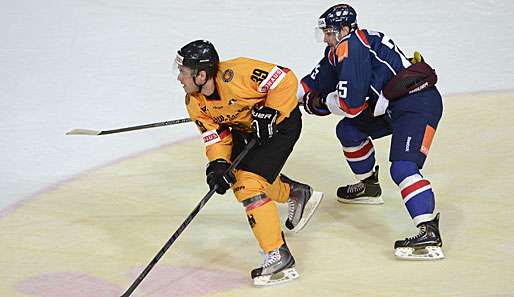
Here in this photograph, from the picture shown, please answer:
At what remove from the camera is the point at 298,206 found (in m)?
4.84

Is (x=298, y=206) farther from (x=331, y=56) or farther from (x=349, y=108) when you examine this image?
(x=331, y=56)

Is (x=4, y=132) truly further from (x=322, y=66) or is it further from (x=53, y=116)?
(x=322, y=66)

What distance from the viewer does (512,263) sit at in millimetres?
4328

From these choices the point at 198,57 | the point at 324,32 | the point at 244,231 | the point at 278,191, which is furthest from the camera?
the point at 244,231

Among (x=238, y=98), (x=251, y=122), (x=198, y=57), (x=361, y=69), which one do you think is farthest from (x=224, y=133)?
(x=361, y=69)

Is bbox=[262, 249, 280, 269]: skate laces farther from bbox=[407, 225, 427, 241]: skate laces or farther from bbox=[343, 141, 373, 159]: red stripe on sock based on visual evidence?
bbox=[343, 141, 373, 159]: red stripe on sock

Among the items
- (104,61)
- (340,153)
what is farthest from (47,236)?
(104,61)

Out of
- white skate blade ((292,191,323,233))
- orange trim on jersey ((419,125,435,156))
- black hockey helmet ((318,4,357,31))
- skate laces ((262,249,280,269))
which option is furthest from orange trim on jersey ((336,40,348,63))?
skate laces ((262,249,280,269))

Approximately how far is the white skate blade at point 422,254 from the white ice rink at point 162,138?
5 cm

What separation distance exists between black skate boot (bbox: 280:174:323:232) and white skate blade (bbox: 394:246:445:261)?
1.99 ft


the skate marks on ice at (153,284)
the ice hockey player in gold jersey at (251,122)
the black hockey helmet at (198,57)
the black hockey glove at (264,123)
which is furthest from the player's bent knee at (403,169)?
the black hockey helmet at (198,57)

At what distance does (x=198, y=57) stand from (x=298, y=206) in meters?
0.99

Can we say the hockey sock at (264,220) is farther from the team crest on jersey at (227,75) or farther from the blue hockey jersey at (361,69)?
the blue hockey jersey at (361,69)

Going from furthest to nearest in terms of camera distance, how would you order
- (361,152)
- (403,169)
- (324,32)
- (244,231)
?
1. (361,152)
2. (244,231)
3. (324,32)
4. (403,169)
